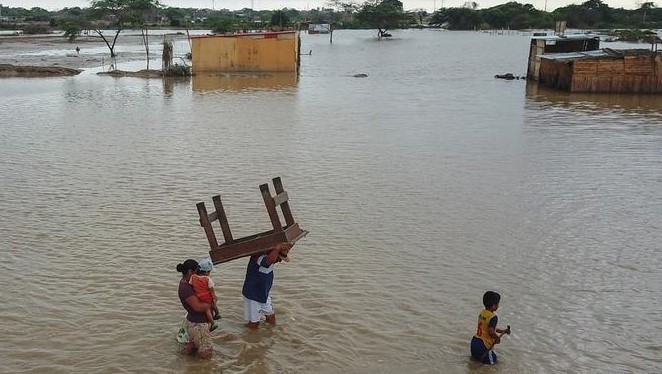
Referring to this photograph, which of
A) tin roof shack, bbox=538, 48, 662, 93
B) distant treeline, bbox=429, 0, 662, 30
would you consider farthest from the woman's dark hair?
distant treeline, bbox=429, 0, 662, 30

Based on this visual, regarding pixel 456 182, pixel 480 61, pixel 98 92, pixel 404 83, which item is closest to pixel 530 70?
pixel 404 83

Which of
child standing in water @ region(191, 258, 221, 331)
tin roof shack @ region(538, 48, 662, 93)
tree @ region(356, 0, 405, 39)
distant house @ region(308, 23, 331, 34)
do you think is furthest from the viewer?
distant house @ region(308, 23, 331, 34)

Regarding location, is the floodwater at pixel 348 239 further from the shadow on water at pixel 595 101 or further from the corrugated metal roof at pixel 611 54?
the corrugated metal roof at pixel 611 54

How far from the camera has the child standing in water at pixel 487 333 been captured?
6.33m

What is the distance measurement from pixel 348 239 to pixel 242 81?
27504 millimetres

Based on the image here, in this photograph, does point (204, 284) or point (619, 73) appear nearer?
point (204, 284)

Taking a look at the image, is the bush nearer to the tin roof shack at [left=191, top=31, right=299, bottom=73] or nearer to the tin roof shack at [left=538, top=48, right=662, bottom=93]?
the tin roof shack at [left=191, top=31, right=299, bottom=73]

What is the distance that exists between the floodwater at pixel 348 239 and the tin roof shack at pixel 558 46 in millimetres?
17031

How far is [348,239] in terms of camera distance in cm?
1045

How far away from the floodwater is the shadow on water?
12.0 ft

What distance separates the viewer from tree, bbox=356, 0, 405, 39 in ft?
412

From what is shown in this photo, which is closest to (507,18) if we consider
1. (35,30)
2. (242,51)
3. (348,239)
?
(35,30)

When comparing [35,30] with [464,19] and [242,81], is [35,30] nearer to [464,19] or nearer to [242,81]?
[242,81]

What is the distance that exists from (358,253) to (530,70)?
1346 inches
